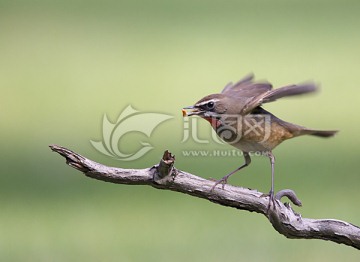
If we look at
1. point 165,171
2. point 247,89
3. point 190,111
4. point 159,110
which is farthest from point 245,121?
point 159,110

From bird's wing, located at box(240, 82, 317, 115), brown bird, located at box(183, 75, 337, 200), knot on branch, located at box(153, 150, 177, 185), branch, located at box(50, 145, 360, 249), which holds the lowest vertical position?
branch, located at box(50, 145, 360, 249)

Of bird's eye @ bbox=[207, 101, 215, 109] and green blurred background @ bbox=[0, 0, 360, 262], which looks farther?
green blurred background @ bbox=[0, 0, 360, 262]

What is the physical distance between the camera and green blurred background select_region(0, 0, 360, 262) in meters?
6.98

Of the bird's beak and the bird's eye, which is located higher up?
the bird's eye

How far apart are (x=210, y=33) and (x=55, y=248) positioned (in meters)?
9.95

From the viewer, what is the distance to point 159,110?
36.0 feet

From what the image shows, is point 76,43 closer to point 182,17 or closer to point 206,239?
point 182,17

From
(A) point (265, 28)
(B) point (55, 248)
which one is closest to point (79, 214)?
(B) point (55, 248)

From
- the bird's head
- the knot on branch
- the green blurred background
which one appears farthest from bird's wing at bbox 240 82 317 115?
the green blurred background

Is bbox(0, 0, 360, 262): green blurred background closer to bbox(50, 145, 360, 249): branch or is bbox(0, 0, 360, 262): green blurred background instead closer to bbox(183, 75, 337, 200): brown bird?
bbox(183, 75, 337, 200): brown bird

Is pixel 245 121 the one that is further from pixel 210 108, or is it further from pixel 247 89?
pixel 247 89

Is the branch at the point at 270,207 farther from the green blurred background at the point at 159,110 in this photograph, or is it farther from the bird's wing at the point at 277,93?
the green blurred background at the point at 159,110

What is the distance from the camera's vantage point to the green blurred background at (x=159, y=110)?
6.98 m

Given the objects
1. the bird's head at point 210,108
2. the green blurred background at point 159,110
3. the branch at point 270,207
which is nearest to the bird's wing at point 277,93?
the bird's head at point 210,108
